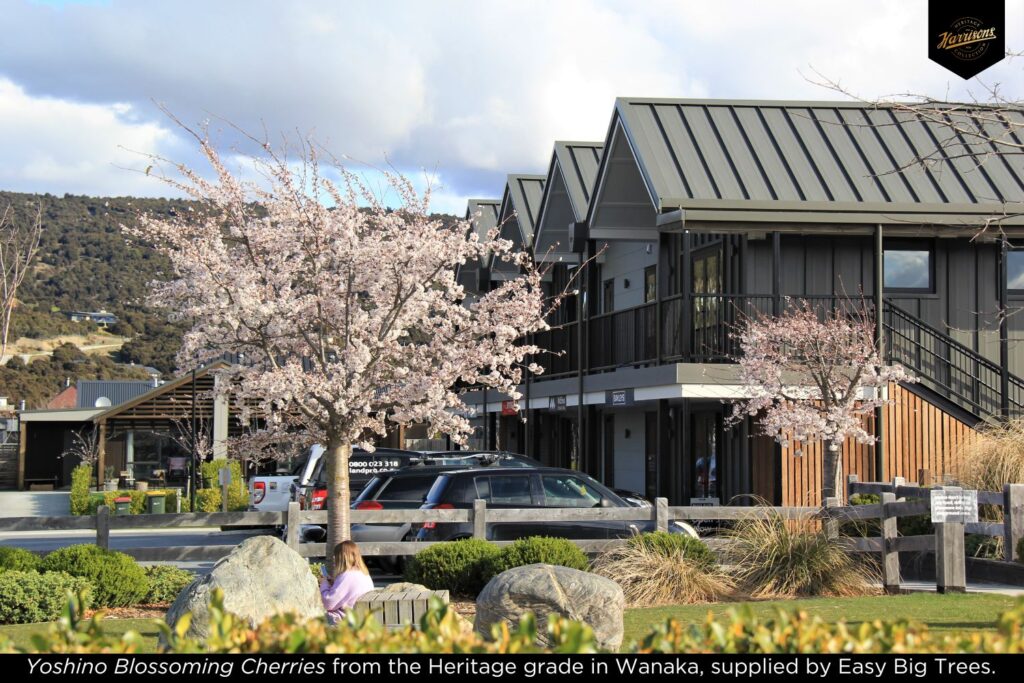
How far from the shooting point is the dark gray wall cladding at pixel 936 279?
23031mm

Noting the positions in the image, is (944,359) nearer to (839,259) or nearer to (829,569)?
(839,259)

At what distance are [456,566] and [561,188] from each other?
1692 centimetres

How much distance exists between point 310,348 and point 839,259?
1258cm

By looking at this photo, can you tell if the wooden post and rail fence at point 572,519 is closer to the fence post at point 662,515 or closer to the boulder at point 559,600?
the fence post at point 662,515

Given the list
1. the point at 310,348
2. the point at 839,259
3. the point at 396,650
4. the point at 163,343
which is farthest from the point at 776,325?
the point at 163,343

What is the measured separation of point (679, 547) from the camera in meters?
14.1

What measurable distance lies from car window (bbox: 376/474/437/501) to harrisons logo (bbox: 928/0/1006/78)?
32.6ft

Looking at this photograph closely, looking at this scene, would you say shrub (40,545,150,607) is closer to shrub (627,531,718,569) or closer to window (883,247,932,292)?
shrub (627,531,718,569)

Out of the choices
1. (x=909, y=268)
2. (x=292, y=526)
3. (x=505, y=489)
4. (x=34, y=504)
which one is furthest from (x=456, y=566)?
(x=34, y=504)

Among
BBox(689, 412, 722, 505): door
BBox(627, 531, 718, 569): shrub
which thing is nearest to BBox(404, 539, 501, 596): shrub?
BBox(627, 531, 718, 569): shrub

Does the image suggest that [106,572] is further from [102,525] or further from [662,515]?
[662,515]

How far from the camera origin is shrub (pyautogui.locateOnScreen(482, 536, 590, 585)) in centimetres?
1434

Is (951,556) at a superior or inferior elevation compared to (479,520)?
inferior

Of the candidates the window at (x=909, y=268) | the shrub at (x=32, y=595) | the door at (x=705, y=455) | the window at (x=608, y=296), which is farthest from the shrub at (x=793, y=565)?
the window at (x=608, y=296)
